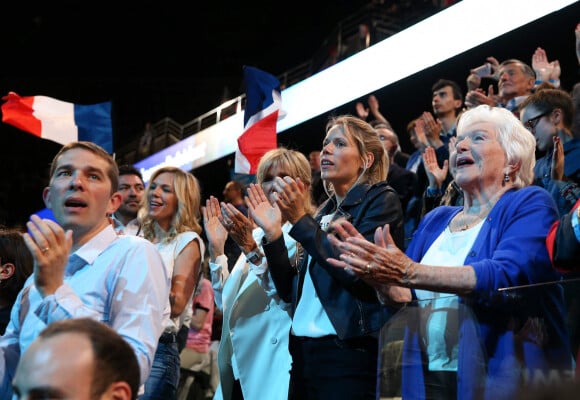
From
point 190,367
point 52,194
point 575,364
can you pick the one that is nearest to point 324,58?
point 190,367

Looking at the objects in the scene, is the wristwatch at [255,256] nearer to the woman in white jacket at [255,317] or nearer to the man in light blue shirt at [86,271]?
the woman in white jacket at [255,317]

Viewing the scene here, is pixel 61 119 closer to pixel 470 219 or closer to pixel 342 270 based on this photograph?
pixel 342 270

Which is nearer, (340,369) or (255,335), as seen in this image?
(340,369)

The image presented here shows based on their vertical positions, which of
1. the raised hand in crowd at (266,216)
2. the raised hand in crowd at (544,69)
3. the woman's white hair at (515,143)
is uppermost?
the raised hand in crowd at (544,69)

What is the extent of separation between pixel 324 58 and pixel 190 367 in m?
6.39

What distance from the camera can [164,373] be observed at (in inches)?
128

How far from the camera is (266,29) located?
18.4 metres

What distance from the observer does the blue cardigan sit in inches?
67.9

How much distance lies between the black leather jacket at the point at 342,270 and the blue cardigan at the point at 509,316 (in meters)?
0.35

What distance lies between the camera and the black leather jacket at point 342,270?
2600 millimetres

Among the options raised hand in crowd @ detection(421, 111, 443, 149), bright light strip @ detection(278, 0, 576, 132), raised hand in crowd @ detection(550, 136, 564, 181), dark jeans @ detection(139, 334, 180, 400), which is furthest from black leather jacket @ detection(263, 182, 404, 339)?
bright light strip @ detection(278, 0, 576, 132)

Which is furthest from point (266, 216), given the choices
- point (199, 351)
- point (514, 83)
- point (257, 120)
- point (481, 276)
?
point (199, 351)

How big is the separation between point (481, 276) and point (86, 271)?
118 cm

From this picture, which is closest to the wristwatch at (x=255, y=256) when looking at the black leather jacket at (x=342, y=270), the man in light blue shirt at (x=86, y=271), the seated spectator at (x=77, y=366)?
the black leather jacket at (x=342, y=270)
